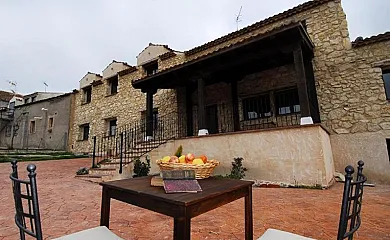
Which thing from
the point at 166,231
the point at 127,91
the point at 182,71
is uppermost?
the point at 127,91

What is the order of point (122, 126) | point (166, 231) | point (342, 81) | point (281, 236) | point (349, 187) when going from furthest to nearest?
point (122, 126) → point (342, 81) → point (166, 231) → point (281, 236) → point (349, 187)

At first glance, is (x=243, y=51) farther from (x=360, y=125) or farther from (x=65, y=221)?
(x=65, y=221)

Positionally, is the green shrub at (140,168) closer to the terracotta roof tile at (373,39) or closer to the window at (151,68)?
the window at (151,68)

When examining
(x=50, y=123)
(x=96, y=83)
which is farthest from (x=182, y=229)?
(x=50, y=123)

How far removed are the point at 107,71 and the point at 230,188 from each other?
42.8 feet

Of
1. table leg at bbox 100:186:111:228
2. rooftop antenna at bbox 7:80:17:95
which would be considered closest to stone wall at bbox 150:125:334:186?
table leg at bbox 100:186:111:228

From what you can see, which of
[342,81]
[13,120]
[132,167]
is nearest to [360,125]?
[342,81]

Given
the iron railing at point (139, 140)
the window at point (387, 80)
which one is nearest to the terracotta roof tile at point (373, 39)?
the window at point (387, 80)

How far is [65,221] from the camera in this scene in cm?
251

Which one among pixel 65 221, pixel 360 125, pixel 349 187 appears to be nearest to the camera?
pixel 349 187

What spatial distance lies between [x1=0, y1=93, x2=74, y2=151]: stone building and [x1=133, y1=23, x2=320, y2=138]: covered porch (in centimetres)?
930

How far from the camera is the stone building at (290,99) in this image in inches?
185

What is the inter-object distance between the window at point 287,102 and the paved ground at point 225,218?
3.81m

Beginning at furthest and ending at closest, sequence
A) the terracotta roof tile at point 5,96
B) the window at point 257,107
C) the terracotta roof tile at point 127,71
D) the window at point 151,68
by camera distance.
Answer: the terracotta roof tile at point 5,96 → the terracotta roof tile at point 127,71 → the window at point 151,68 → the window at point 257,107
